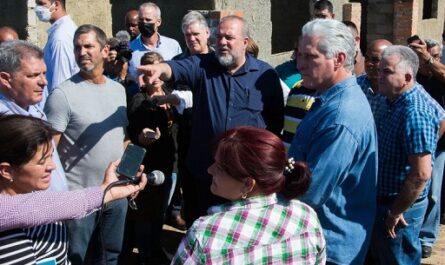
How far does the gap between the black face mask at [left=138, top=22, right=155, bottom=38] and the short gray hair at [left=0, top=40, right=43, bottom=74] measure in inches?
120

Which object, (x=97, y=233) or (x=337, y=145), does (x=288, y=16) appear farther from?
(x=337, y=145)

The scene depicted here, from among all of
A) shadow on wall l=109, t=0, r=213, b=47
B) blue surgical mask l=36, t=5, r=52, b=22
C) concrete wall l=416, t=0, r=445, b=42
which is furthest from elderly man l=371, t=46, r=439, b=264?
concrete wall l=416, t=0, r=445, b=42

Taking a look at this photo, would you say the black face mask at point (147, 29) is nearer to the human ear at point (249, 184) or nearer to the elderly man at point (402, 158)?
the elderly man at point (402, 158)

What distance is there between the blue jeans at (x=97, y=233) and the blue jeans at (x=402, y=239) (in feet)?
5.62

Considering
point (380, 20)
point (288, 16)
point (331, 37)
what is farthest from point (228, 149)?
point (288, 16)

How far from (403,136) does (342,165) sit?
99cm

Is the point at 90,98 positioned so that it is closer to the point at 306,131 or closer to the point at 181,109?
the point at 181,109

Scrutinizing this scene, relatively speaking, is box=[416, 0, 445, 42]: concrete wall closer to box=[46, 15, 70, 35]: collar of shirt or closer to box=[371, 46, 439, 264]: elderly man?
box=[46, 15, 70, 35]: collar of shirt

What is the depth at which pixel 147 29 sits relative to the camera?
6.64 m

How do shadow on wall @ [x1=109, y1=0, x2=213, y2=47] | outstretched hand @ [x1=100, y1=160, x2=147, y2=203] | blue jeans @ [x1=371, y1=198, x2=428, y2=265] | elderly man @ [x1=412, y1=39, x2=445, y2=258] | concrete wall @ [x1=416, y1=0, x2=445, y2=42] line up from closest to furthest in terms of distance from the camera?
1. outstretched hand @ [x1=100, y1=160, x2=147, y2=203]
2. blue jeans @ [x1=371, y1=198, x2=428, y2=265]
3. elderly man @ [x1=412, y1=39, x2=445, y2=258]
4. shadow on wall @ [x1=109, y1=0, x2=213, y2=47]
5. concrete wall @ [x1=416, y1=0, x2=445, y2=42]

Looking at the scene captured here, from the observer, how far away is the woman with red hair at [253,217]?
2098 mm

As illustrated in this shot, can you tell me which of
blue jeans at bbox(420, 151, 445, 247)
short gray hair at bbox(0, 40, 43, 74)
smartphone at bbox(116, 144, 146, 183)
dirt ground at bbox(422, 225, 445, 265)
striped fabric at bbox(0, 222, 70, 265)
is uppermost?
short gray hair at bbox(0, 40, 43, 74)

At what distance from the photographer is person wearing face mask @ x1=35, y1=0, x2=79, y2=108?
18.0 feet

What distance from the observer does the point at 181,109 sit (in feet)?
16.3
